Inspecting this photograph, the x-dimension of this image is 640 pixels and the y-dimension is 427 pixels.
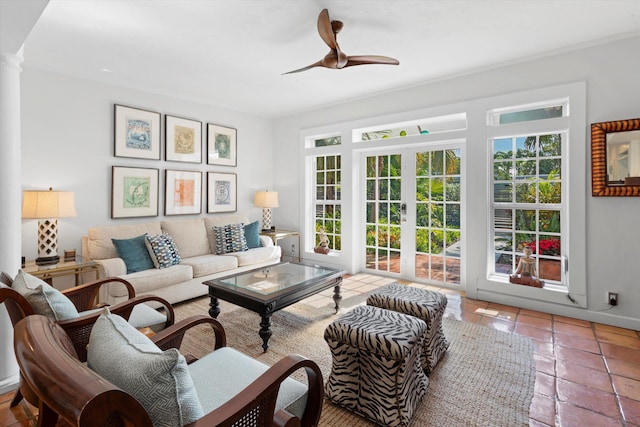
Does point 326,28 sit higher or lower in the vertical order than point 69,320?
higher

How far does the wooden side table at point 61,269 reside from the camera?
2955 millimetres

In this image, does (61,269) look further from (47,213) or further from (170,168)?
(170,168)

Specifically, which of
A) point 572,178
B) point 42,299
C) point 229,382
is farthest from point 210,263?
point 572,178

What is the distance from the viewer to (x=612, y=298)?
3113mm

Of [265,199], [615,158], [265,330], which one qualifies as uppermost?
[615,158]

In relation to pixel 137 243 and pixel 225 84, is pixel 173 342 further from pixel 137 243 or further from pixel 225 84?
pixel 225 84

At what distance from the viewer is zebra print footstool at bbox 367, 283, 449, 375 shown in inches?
91.0

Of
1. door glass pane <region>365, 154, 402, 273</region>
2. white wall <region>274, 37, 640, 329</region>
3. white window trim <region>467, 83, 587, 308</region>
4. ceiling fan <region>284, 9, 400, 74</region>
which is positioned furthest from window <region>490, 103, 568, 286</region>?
ceiling fan <region>284, 9, 400, 74</region>

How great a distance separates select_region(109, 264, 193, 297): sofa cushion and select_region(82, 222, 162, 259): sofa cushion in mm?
538

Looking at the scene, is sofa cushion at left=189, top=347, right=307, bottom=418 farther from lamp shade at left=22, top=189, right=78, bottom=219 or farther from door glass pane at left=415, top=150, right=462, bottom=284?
door glass pane at left=415, top=150, right=462, bottom=284

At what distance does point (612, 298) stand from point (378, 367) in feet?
9.23

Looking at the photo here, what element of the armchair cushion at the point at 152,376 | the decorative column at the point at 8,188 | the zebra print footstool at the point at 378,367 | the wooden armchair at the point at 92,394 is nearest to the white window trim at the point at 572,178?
the zebra print footstool at the point at 378,367

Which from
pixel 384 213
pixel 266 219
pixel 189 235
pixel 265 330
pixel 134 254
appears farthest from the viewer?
pixel 266 219

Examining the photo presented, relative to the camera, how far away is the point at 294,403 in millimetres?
1348
